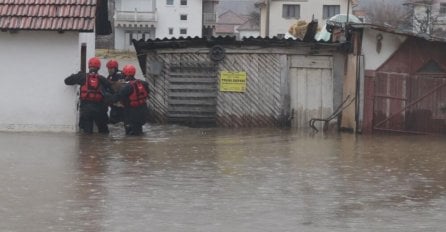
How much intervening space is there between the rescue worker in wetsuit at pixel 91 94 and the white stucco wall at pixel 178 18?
231 feet

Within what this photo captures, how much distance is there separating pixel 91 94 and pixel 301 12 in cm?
6411

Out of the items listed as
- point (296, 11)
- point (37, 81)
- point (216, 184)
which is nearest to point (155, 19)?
point (296, 11)

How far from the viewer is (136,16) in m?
86.8

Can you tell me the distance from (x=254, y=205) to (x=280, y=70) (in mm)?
11937

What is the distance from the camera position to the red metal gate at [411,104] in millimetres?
20609

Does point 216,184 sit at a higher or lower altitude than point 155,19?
lower

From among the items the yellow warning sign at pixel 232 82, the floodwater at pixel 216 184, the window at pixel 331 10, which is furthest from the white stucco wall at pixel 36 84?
the window at pixel 331 10

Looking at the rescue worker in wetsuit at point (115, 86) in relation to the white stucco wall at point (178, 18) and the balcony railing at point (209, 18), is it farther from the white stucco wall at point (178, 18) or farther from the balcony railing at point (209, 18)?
the balcony railing at point (209, 18)

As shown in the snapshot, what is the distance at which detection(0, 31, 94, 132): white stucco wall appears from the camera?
18.6 meters

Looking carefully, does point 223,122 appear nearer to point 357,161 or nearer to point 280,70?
point 280,70

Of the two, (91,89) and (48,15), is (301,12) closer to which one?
(48,15)

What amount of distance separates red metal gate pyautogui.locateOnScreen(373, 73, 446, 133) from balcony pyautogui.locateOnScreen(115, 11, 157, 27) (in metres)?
67.3

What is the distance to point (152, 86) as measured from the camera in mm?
22422

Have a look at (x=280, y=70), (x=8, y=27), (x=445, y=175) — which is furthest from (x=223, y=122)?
(x=445, y=175)
